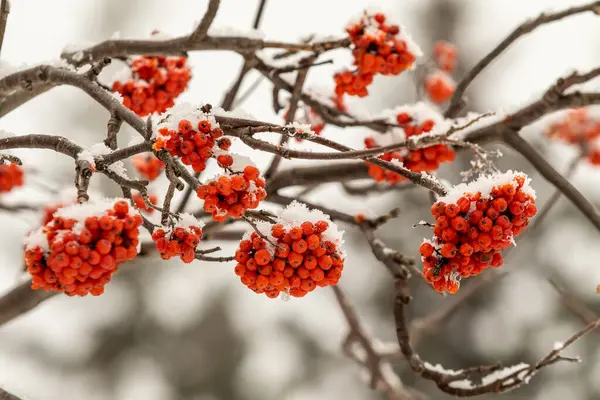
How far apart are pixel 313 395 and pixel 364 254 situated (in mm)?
3263

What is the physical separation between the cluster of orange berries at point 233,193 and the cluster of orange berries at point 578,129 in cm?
336

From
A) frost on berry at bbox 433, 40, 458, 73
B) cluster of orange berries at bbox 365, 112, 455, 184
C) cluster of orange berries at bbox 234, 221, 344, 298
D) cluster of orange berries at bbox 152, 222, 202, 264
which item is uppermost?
frost on berry at bbox 433, 40, 458, 73

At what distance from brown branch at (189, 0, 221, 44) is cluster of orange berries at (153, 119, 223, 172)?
72cm

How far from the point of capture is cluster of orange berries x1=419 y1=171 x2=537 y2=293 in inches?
58.8

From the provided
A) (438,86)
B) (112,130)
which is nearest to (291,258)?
(112,130)

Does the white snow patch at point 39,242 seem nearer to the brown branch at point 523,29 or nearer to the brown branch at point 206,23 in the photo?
the brown branch at point 206,23

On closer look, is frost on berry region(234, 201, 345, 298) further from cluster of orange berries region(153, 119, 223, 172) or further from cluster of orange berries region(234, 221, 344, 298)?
cluster of orange berries region(153, 119, 223, 172)

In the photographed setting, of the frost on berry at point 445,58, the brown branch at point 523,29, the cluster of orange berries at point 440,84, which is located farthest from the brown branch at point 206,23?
the frost on berry at point 445,58

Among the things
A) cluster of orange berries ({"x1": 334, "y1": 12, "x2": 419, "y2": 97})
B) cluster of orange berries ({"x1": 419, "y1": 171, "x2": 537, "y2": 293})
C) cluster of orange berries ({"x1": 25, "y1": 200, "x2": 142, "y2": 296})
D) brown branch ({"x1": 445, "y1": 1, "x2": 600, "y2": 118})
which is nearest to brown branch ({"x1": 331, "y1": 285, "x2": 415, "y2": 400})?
brown branch ({"x1": 445, "y1": 1, "x2": 600, "y2": 118})

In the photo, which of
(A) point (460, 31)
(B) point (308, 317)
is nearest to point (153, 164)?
(B) point (308, 317)

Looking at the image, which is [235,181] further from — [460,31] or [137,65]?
[460,31]

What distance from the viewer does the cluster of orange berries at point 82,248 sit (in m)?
1.36

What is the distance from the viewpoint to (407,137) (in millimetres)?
2512

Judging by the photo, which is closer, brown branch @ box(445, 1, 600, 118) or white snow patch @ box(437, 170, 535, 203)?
white snow patch @ box(437, 170, 535, 203)
